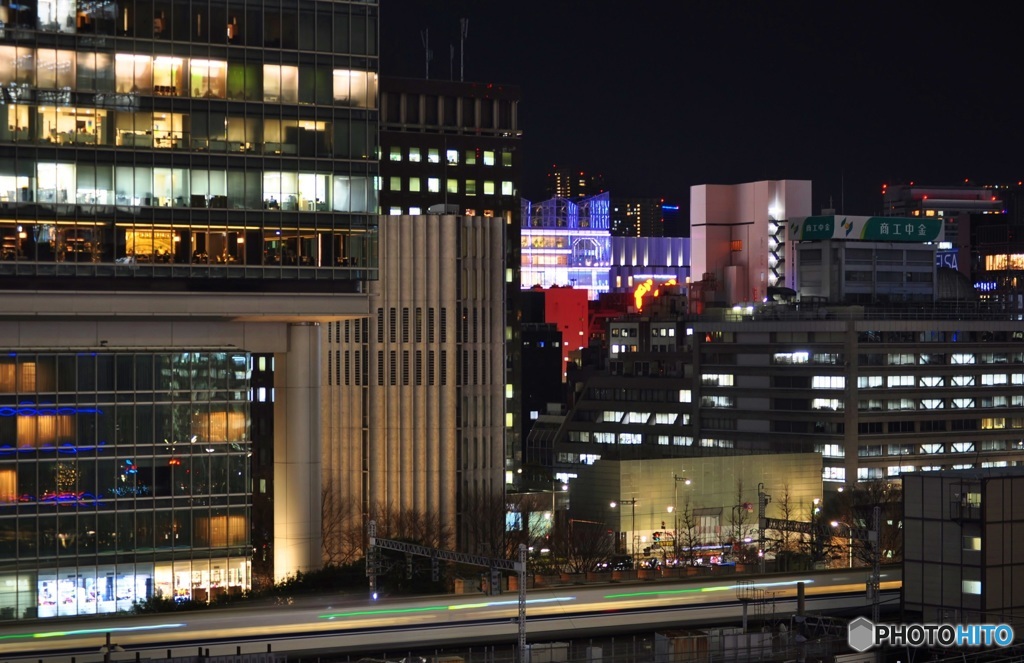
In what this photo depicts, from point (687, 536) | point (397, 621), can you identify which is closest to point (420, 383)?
point (687, 536)

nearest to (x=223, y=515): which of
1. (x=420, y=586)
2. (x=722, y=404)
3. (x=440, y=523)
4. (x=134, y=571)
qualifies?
(x=134, y=571)

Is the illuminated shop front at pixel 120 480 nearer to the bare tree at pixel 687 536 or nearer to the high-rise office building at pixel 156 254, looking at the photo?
the high-rise office building at pixel 156 254

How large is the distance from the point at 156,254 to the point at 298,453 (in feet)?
46.6

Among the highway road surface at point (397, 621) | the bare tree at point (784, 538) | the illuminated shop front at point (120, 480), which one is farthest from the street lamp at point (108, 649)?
the bare tree at point (784, 538)

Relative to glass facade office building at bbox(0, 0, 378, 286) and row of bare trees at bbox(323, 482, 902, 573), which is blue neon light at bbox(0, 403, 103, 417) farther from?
row of bare trees at bbox(323, 482, 902, 573)

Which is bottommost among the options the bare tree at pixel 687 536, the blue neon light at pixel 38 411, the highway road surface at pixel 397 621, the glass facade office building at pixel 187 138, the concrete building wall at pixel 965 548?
the bare tree at pixel 687 536

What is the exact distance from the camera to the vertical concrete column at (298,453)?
90.8 meters

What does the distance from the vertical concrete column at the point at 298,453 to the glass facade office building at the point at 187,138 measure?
5893 mm

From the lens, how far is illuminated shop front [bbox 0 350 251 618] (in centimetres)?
8044

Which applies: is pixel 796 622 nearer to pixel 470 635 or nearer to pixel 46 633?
pixel 470 635

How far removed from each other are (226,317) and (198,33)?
13201 millimetres

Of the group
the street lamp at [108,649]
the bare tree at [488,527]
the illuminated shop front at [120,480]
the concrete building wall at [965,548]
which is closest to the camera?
the street lamp at [108,649]

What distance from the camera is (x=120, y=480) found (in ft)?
270

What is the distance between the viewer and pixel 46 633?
2547 inches
